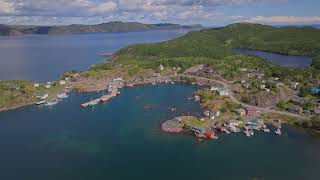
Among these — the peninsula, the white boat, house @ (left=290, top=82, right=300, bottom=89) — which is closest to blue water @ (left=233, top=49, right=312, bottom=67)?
the peninsula

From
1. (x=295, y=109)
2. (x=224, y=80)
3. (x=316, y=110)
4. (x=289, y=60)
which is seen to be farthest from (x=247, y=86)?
(x=289, y=60)

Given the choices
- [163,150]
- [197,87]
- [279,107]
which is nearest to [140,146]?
[163,150]

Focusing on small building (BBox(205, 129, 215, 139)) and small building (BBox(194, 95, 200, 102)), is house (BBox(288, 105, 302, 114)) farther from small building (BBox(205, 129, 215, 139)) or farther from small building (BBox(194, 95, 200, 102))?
small building (BBox(194, 95, 200, 102))

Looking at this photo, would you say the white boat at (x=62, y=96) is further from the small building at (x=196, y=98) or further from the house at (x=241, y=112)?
the house at (x=241, y=112)

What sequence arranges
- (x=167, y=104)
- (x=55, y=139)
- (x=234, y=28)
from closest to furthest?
(x=55, y=139) < (x=167, y=104) < (x=234, y=28)

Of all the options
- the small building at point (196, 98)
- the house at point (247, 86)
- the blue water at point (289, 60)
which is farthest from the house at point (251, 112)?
the blue water at point (289, 60)

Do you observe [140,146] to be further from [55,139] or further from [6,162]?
[6,162]

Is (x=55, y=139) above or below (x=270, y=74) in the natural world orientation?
below
